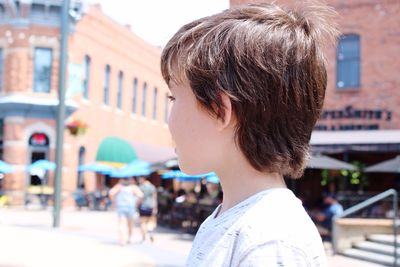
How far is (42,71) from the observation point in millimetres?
25766

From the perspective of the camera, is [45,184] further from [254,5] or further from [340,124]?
[254,5]

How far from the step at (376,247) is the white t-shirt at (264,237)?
33.0ft

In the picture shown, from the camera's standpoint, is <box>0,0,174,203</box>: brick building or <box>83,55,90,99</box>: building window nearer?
<box>0,0,174,203</box>: brick building

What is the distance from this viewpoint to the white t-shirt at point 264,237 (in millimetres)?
1022

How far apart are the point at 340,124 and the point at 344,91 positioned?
46.3 inches

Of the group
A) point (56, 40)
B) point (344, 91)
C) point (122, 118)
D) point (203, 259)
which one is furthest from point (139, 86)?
point (203, 259)

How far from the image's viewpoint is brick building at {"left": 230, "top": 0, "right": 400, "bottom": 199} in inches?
749

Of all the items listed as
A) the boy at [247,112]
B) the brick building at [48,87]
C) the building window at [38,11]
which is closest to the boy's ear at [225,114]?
the boy at [247,112]

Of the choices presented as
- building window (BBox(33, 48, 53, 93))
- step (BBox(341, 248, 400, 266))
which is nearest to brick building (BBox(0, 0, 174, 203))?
building window (BBox(33, 48, 53, 93))

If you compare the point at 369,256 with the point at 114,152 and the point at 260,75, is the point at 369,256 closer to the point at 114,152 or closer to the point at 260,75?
the point at 260,75

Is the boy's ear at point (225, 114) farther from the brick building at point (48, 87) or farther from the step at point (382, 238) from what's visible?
the brick building at point (48, 87)

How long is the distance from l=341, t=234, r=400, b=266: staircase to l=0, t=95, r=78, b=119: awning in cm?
1711

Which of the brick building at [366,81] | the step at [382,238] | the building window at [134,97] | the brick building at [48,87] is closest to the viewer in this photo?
the step at [382,238]

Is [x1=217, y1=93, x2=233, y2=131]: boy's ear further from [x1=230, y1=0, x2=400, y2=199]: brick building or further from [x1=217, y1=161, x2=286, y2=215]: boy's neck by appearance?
[x1=230, y1=0, x2=400, y2=199]: brick building
